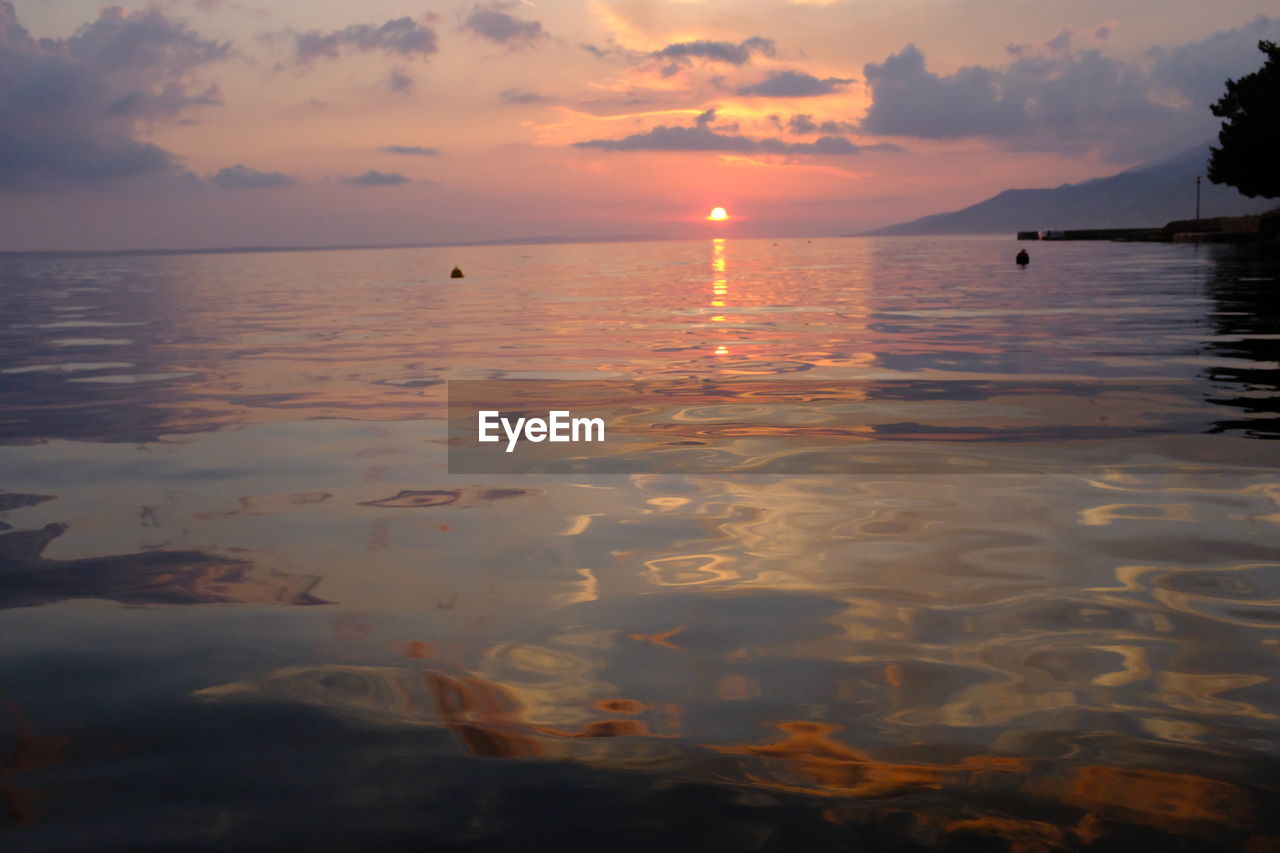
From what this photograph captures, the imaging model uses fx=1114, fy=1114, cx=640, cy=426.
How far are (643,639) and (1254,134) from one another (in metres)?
83.6

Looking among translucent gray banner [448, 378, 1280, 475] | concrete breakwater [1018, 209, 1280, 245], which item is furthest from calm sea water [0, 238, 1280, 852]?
concrete breakwater [1018, 209, 1280, 245]

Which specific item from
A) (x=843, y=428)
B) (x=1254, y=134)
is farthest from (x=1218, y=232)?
(x=843, y=428)

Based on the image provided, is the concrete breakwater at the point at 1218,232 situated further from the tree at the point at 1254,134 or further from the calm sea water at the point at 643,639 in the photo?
the calm sea water at the point at 643,639

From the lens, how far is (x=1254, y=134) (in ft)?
245

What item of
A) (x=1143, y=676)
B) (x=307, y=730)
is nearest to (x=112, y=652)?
(x=307, y=730)

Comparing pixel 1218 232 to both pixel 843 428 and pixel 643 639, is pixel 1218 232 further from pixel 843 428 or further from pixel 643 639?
pixel 643 639

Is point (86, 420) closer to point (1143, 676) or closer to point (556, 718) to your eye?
point (556, 718)

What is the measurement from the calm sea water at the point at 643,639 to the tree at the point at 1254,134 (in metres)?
74.2

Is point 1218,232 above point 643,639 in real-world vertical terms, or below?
above

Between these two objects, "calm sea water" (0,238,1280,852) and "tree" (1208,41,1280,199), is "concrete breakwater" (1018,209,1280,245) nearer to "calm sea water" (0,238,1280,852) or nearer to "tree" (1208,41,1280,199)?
"tree" (1208,41,1280,199)

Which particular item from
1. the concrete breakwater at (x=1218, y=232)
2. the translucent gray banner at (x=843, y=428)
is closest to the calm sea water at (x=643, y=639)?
the translucent gray banner at (x=843, y=428)

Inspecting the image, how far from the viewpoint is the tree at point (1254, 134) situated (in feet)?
241

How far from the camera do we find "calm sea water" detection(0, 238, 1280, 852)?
3189 mm

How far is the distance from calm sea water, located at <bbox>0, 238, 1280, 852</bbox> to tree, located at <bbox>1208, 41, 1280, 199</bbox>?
74.2m
